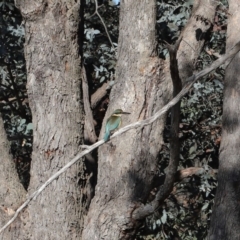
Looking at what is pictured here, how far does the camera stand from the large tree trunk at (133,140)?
14.3 feet

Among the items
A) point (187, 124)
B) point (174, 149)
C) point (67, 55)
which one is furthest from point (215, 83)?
point (174, 149)

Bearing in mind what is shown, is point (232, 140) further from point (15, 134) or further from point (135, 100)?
point (15, 134)

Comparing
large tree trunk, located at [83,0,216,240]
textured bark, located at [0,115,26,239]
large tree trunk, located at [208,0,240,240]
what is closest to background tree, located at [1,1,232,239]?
large tree trunk, located at [83,0,216,240]

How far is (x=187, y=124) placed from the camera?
664cm

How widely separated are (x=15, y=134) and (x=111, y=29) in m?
1.22

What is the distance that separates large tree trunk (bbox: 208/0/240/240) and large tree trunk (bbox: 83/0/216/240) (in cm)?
45

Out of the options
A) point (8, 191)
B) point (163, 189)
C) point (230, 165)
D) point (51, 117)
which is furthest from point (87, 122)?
point (163, 189)

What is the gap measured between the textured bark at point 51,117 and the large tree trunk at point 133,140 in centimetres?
18

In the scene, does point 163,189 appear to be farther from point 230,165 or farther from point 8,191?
point 8,191

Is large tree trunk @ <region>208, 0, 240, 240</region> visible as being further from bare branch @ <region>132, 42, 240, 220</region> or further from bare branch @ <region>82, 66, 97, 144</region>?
bare branch @ <region>82, 66, 97, 144</region>

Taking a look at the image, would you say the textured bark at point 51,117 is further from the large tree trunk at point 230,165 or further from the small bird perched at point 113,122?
the large tree trunk at point 230,165

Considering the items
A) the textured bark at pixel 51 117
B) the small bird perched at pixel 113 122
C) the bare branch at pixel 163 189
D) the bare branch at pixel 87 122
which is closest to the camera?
the bare branch at pixel 163 189

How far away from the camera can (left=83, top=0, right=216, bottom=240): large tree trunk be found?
437 cm

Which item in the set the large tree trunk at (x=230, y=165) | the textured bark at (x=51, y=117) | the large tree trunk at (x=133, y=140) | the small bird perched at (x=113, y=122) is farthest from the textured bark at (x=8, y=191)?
the large tree trunk at (x=230, y=165)
